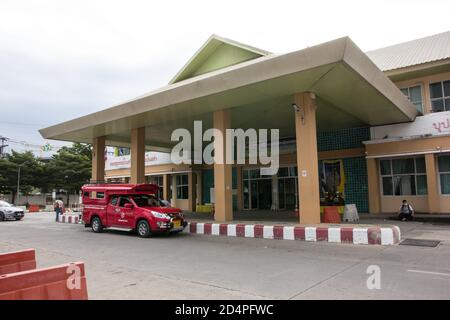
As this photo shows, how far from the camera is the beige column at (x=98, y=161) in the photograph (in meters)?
19.9

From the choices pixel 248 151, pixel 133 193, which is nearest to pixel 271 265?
pixel 133 193

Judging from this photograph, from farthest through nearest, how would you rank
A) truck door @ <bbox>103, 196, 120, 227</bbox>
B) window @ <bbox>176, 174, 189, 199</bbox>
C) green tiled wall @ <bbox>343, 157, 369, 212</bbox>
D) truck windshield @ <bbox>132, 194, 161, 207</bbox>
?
window @ <bbox>176, 174, 189, 199</bbox> < green tiled wall @ <bbox>343, 157, 369, 212</bbox> < truck door @ <bbox>103, 196, 120, 227</bbox> < truck windshield @ <bbox>132, 194, 161, 207</bbox>

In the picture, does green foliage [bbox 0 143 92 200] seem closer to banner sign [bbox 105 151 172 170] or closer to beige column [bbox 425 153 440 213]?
banner sign [bbox 105 151 172 170]

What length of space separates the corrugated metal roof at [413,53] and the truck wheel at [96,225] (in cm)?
1542

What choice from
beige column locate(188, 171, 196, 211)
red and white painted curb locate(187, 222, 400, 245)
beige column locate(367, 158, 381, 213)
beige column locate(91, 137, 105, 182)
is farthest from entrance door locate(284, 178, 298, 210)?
beige column locate(91, 137, 105, 182)

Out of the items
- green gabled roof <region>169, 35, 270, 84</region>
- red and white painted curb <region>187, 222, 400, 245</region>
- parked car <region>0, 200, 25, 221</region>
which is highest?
green gabled roof <region>169, 35, 270, 84</region>

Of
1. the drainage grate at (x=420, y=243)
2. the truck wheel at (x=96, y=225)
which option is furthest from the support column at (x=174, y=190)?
the drainage grate at (x=420, y=243)

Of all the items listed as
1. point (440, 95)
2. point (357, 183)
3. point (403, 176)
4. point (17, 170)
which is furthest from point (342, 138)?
point (17, 170)

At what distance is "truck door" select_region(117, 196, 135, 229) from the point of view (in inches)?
513

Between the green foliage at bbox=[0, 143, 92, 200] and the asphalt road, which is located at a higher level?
the green foliage at bbox=[0, 143, 92, 200]

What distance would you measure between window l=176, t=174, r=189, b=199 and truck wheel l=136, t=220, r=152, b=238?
15790 millimetres
